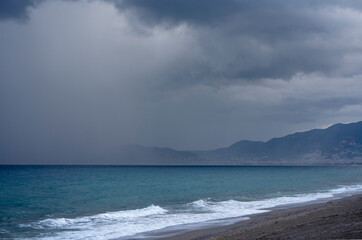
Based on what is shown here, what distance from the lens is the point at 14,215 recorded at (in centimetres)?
2648

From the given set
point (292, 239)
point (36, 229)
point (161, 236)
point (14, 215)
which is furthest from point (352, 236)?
point (14, 215)

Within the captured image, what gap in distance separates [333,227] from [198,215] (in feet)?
39.4

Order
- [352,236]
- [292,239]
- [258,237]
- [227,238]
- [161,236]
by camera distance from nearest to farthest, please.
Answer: [352,236] → [292,239] → [258,237] → [227,238] → [161,236]

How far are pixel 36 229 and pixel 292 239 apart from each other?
14.6m

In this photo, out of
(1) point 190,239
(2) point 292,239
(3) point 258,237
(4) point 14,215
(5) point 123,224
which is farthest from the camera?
(4) point 14,215

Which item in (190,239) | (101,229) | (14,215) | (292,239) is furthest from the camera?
(14,215)

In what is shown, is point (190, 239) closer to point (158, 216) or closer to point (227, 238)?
point (227, 238)

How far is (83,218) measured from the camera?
24516 mm

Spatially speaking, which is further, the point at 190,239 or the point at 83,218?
the point at 83,218

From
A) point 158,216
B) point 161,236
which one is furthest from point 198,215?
point 161,236

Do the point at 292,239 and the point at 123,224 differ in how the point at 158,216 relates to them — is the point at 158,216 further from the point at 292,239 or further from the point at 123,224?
the point at 292,239

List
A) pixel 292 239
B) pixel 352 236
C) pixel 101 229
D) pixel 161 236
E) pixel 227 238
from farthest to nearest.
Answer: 1. pixel 101 229
2. pixel 161 236
3. pixel 227 238
4. pixel 292 239
5. pixel 352 236

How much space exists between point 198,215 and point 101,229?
7607mm

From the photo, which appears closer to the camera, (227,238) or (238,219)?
(227,238)
